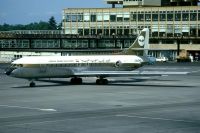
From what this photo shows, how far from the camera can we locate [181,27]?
14300 cm

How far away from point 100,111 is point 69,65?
987 inches

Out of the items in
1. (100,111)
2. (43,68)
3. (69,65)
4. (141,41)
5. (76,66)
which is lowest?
(100,111)

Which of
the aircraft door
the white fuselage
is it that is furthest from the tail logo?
the aircraft door

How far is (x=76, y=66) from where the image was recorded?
5897 centimetres

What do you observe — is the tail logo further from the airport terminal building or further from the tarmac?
the airport terminal building

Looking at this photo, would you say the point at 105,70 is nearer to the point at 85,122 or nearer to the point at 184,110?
the point at 184,110

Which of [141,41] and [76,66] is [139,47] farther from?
[76,66]

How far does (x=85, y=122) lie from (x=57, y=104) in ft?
30.8

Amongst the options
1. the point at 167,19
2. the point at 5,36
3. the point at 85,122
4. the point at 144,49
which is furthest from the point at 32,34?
the point at 85,122

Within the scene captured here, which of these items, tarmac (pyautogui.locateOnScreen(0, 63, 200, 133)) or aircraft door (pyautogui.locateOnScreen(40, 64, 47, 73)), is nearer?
tarmac (pyautogui.locateOnScreen(0, 63, 200, 133))

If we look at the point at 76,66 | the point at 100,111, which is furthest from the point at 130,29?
the point at 100,111

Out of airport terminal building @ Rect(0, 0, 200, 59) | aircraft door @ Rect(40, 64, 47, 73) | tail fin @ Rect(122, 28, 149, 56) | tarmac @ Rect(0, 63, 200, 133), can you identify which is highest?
airport terminal building @ Rect(0, 0, 200, 59)

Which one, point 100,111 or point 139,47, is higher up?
point 139,47

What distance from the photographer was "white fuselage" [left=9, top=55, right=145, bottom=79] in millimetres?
54562
